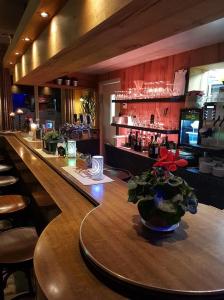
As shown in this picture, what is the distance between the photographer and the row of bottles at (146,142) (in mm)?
3878

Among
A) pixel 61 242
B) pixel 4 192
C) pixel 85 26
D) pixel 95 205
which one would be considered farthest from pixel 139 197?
pixel 4 192

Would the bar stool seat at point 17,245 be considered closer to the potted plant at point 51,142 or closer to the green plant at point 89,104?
the potted plant at point 51,142

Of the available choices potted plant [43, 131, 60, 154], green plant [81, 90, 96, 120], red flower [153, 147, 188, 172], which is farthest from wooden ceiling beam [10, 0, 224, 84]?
green plant [81, 90, 96, 120]

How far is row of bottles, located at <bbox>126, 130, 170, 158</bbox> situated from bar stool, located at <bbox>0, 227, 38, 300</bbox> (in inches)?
95.3

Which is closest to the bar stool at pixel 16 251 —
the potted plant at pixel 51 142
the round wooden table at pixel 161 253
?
the round wooden table at pixel 161 253

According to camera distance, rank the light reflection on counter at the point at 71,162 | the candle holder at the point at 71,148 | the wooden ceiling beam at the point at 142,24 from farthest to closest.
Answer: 1. the candle holder at the point at 71,148
2. the light reflection on counter at the point at 71,162
3. the wooden ceiling beam at the point at 142,24

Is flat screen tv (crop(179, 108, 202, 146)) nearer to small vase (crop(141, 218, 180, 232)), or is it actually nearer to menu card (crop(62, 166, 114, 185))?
menu card (crop(62, 166, 114, 185))

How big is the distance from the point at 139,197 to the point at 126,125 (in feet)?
12.6

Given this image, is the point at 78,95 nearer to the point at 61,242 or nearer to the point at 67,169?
the point at 67,169

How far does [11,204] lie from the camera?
241 centimetres

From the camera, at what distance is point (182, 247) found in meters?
0.98

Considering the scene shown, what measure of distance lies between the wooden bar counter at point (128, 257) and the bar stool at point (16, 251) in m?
0.44

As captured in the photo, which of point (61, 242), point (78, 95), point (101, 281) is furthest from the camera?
point (78, 95)

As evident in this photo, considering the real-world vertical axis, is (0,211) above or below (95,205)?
below
